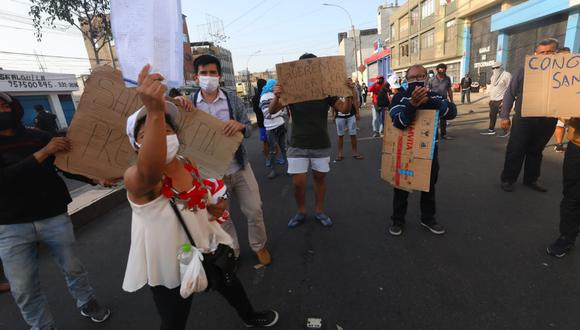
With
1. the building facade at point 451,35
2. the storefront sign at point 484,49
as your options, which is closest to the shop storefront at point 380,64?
the building facade at point 451,35

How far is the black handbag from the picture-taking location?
154cm

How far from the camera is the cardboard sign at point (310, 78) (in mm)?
3070

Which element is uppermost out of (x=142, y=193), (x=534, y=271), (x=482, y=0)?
(x=482, y=0)

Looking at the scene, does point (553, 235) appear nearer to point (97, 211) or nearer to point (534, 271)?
point (534, 271)

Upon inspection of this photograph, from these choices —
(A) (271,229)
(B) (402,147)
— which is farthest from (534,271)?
(A) (271,229)

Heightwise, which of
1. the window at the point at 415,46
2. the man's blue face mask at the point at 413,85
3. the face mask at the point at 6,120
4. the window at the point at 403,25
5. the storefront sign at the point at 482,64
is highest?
the window at the point at 403,25

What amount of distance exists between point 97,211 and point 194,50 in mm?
61869

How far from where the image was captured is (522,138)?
4.24 m

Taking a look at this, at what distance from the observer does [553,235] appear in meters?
3.09

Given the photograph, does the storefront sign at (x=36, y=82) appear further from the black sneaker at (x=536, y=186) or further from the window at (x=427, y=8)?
the window at (x=427, y=8)

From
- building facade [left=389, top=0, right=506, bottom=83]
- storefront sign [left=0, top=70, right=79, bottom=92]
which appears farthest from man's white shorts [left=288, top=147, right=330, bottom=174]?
building facade [left=389, top=0, right=506, bottom=83]

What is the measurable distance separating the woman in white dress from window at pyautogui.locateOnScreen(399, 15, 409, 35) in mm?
40702

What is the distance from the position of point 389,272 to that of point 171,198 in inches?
85.2

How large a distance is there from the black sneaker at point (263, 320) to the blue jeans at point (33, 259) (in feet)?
4.74
